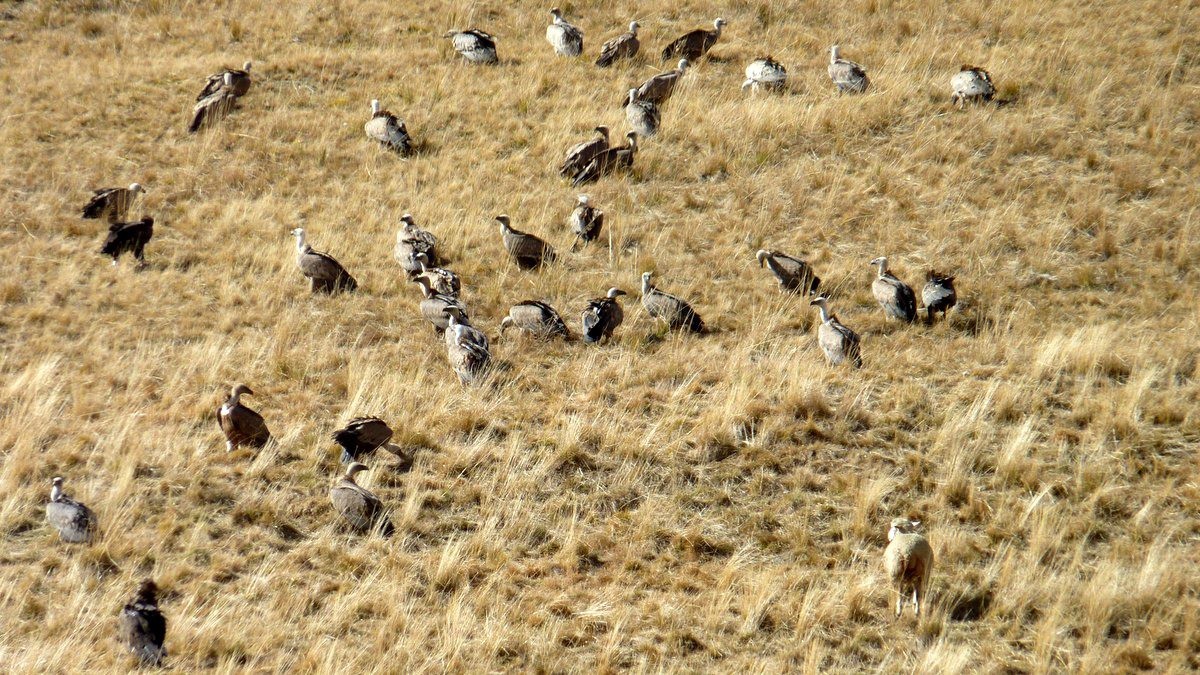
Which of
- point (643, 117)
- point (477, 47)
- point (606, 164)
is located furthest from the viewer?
point (477, 47)

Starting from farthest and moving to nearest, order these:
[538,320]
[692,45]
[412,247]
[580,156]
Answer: [692,45], [580,156], [412,247], [538,320]

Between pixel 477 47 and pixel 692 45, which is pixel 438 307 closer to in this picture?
pixel 477 47

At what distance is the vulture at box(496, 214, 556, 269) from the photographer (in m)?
12.4

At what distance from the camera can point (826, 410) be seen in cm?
954

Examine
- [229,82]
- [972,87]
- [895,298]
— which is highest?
[972,87]

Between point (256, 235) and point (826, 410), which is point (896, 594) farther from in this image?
point (256, 235)

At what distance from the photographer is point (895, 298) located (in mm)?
11008

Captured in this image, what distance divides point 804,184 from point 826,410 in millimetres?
5307

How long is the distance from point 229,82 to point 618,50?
21.6 ft

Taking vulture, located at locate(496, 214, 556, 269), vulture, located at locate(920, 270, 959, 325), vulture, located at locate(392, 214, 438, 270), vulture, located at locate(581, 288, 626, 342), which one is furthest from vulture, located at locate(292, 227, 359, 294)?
vulture, located at locate(920, 270, 959, 325)

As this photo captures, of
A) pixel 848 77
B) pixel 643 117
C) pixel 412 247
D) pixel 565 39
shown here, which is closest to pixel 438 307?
pixel 412 247

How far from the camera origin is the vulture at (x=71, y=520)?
7.84 meters

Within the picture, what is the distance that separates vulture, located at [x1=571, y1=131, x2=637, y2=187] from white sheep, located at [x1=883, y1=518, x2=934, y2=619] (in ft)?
26.5

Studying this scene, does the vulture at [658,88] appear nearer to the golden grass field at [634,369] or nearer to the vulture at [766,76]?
the golden grass field at [634,369]
